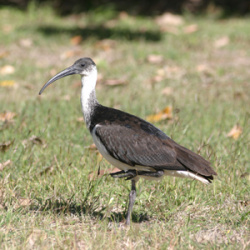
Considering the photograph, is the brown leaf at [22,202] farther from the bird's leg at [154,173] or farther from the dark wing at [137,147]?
the bird's leg at [154,173]

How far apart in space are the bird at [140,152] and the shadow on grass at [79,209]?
0.20 m

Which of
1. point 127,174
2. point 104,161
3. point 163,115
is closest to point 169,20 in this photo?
point 163,115

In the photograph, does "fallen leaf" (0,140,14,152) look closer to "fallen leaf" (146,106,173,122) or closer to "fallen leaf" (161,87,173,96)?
"fallen leaf" (146,106,173,122)

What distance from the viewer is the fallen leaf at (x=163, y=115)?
6345 mm

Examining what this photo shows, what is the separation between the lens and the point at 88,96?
184 inches

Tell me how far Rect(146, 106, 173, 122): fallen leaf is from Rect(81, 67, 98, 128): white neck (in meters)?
1.71

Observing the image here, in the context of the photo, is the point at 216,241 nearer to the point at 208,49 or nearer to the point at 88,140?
the point at 88,140

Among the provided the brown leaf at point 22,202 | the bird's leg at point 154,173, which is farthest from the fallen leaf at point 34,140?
the bird's leg at point 154,173

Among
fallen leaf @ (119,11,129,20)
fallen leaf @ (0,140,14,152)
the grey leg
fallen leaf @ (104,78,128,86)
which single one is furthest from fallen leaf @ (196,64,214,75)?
the grey leg

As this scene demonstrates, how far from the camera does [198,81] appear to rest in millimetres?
8398

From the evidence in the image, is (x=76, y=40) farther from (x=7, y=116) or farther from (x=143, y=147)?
(x=143, y=147)

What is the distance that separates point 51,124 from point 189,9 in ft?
24.8

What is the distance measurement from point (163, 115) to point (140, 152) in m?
2.22

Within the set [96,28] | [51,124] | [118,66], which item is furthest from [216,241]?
[96,28]
